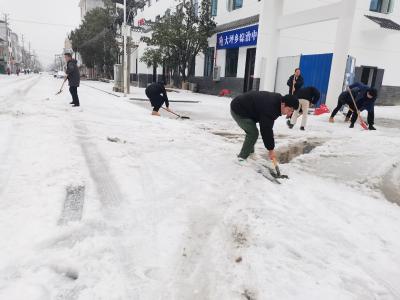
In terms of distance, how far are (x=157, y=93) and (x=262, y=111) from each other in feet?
17.5

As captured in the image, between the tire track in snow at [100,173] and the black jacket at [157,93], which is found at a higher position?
the black jacket at [157,93]

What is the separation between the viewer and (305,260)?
2.41 meters

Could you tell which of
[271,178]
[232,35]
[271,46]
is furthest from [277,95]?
[232,35]

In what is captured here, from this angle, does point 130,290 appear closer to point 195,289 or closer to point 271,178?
point 195,289

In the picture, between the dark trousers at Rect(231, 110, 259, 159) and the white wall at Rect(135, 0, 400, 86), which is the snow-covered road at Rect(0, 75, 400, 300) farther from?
the white wall at Rect(135, 0, 400, 86)

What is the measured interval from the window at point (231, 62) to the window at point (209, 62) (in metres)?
1.92

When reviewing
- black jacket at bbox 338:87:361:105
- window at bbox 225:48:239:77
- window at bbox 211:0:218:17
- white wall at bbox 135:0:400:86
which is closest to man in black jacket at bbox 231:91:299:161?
black jacket at bbox 338:87:361:105

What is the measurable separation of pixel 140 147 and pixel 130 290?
3529 millimetres

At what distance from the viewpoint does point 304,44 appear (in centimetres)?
1627

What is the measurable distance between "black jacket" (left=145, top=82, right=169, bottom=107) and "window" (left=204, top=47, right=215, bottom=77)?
1288 cm

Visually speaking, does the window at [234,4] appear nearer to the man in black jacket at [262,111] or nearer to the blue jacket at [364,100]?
the blue jacket at [364,100]

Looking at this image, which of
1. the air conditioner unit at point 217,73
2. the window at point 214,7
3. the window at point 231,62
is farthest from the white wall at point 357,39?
the air conditioner unit at point 217,73

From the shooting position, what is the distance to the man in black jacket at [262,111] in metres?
4.01

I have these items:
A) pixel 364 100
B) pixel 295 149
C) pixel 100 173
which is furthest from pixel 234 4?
pixel 100 173
